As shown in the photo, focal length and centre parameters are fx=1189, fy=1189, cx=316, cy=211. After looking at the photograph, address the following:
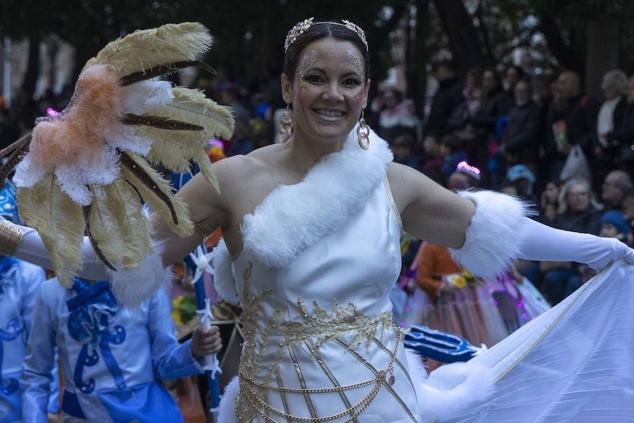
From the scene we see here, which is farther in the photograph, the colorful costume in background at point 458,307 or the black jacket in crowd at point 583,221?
the black jacket in crowd at point 583,221

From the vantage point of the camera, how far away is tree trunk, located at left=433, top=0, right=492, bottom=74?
13.9 meters

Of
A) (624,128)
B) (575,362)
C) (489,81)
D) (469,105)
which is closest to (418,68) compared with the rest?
(469,105)

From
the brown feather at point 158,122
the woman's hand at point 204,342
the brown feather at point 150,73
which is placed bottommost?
the woman's hand at point 204,342

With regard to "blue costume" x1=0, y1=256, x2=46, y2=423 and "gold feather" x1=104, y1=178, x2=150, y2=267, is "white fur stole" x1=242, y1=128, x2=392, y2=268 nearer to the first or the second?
"gold feather" x1=104, y1=178, x2=150, y2=267

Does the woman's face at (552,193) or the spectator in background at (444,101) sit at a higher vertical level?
the spectator in background at (444,101)

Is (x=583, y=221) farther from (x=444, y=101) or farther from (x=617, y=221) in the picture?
(x=444, y=101)

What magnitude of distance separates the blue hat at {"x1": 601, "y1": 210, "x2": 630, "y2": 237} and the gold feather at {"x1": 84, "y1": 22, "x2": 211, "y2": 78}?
5855mm

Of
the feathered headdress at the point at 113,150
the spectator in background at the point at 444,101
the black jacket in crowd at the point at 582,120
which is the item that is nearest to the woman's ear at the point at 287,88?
the feathered headdress at the point at 113,150

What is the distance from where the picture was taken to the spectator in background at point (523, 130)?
35.4 feet

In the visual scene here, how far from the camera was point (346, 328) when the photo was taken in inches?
135

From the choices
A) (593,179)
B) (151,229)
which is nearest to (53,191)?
(151,229)

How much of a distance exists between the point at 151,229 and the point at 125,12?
16.0 m

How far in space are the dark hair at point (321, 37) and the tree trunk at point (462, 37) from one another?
1046cm

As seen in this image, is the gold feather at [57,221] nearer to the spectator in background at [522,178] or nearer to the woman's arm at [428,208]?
the woman's arm at [428,208]
